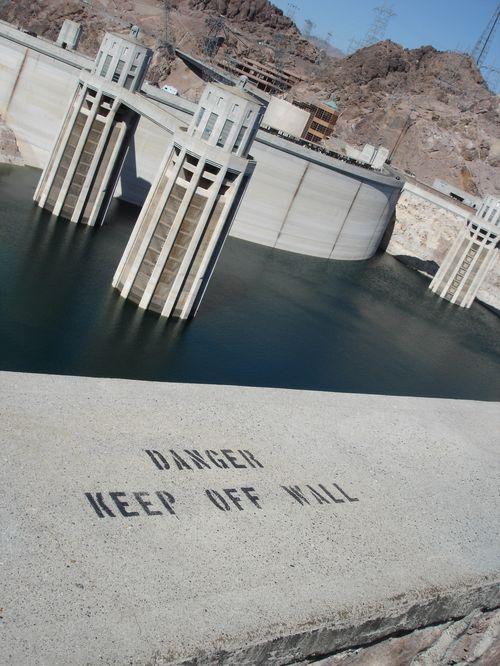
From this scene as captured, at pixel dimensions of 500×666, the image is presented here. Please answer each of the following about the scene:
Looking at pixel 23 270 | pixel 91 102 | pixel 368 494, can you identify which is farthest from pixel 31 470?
pixel 91 102

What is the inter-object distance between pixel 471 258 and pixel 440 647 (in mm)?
49345

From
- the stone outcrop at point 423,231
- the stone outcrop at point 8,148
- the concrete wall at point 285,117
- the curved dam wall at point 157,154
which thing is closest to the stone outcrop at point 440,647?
the curved dam wall at point 157,154

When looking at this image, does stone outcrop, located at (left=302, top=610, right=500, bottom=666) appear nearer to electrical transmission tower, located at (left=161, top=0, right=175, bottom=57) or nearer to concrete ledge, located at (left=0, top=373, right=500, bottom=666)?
concrete ledge, located at (left=0, top=373, right=500, bottom=666)

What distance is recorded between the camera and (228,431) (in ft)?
64.5

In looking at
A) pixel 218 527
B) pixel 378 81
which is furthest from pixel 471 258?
pixel 218 527

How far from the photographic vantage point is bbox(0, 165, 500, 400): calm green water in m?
28.7

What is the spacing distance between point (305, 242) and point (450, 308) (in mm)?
13635

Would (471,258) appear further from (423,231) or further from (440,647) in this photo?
(440,647)

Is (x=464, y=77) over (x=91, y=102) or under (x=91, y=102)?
over

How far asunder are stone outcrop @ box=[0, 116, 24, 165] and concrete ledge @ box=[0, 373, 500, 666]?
35.8 meters

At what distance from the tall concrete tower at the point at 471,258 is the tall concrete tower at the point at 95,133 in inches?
1304

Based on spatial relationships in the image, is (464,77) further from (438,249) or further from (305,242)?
(305,242)

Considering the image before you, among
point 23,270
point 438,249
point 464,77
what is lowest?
point 23,270

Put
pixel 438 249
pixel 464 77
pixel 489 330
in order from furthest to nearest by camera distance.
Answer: pixel 464 77
pixel 438 249
pixel 489 330
